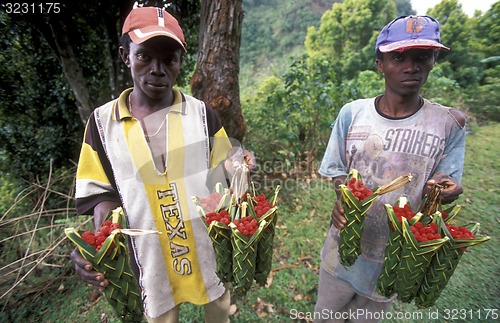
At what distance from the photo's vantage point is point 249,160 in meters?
1.67

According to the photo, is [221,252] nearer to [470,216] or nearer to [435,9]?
[470,216]

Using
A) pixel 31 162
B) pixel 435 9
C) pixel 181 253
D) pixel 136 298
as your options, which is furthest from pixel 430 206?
pixel 435 9

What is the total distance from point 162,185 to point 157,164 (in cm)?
13

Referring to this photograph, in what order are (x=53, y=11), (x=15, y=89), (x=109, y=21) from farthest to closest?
(x=109, y=21) → (x=15, y=89) → (x=53, y=11)

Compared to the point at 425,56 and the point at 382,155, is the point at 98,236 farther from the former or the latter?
the point at 425,56

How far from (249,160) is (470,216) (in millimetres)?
4146

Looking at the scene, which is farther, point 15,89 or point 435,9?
point 435,9

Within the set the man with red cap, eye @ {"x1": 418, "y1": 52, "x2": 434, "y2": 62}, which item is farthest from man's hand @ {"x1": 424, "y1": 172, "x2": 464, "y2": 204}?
the man with red cap

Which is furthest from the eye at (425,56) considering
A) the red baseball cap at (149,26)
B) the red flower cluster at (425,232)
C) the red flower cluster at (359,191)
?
the red baseball cap at (149,26)

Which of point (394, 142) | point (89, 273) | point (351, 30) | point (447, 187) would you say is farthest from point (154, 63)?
point (351, 30)

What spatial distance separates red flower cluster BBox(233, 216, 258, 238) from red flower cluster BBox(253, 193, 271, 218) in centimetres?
8

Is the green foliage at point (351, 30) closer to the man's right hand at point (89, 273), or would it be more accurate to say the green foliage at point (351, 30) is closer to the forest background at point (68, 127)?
the forest background at point (68, 127)

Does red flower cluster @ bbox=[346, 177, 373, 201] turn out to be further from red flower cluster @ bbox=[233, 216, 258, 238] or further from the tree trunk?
the tree trunk

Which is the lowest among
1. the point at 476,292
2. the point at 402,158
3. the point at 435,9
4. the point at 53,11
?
the point at 476,292
